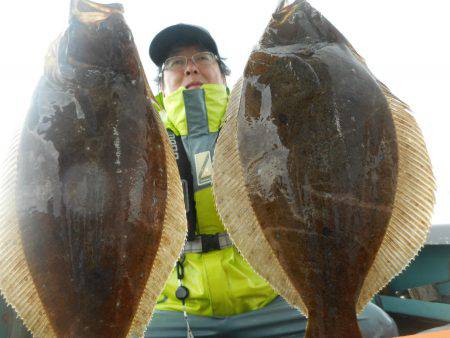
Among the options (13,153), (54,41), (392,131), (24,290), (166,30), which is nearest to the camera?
(24,290)

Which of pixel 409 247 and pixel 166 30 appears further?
pixel 166 30

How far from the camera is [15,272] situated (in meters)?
1.61

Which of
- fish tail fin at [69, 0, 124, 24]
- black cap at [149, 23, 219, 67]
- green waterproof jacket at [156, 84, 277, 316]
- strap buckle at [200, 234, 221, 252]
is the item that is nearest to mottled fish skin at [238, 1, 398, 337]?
fish tail fin at [69, 0, 124, 24]

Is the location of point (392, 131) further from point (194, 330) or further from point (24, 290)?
point (194, 330)

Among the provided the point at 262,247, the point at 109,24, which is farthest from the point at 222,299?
the point at 109,24

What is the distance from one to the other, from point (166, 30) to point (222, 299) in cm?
256

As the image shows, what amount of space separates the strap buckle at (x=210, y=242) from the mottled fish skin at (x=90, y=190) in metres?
1.40

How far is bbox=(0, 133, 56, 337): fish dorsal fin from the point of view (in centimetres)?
157

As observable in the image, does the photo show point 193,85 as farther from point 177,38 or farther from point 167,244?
point 167,244

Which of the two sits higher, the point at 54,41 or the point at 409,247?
the point at 54,41

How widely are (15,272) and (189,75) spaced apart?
2.65 m

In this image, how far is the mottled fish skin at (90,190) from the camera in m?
1.51

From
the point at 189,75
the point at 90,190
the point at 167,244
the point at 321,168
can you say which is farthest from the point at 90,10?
the point at 189,75

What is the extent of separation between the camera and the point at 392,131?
1826 millimetres
